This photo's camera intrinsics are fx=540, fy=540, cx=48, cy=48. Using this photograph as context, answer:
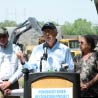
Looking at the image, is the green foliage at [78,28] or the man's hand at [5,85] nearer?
the man's hand at [5,85]

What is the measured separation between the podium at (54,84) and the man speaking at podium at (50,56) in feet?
2.41

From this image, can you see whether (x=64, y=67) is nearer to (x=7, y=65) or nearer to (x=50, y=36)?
(x=50, y=36)

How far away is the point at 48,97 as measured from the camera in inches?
243

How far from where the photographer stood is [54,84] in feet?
20.2

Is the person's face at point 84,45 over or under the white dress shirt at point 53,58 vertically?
over

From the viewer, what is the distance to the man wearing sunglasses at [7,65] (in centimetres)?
773

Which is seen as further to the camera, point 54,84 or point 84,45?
point 84,45

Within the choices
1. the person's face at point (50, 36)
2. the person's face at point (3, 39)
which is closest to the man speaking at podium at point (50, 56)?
the person's face at point (50, 36)

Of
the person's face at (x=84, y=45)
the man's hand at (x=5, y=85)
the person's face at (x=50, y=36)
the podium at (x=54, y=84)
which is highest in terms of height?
the person's face at (x=50, y=36)

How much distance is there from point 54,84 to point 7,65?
1747 millimetres

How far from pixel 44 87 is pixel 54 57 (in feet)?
2.98

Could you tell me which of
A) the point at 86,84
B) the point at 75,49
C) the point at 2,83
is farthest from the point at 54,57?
the point at 75,49

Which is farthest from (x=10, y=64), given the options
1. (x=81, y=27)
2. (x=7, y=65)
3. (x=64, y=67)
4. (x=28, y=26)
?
(x=81, y=27)

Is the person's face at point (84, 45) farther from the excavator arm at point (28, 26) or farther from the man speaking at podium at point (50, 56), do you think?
the excavator arm at point (28, 26)
